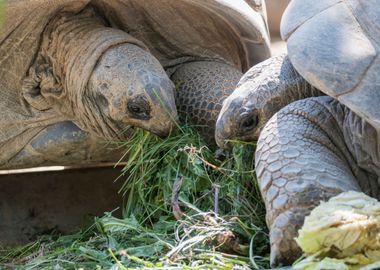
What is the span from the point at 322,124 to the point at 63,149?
2.02 meters

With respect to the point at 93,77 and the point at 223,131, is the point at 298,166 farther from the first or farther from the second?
the point at 93,77

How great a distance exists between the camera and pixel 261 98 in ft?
13.8

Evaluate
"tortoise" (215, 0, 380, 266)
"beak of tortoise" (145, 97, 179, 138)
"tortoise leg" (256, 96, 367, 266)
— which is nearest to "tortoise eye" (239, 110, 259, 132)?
"tortoise" (215, 0, 380, 266)

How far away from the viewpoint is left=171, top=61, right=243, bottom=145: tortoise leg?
16.6 feet

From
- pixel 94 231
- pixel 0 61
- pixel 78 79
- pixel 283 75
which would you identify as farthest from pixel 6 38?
pixel 283 75

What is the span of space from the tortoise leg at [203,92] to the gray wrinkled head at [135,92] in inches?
7.2

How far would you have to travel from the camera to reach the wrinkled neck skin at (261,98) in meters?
4.20

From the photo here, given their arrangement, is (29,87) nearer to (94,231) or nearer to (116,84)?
(116,84)

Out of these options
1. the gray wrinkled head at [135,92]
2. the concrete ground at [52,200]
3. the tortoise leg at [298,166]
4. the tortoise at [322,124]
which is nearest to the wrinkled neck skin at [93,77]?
the gray wrinkled head at [135,92]

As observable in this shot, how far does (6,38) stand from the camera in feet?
17.7

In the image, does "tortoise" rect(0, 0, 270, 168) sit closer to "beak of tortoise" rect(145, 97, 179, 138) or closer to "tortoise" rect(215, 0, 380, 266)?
"beak of tortoise" rect(145, 97, 179, 138)

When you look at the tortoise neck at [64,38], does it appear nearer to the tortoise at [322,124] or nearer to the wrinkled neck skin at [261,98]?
the wrinkled neck skin at [261,98]

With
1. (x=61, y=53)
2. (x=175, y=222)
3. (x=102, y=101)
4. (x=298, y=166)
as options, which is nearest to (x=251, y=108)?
(x=175, y=222)

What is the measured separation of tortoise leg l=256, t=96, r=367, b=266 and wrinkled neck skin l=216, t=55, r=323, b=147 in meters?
0.31
